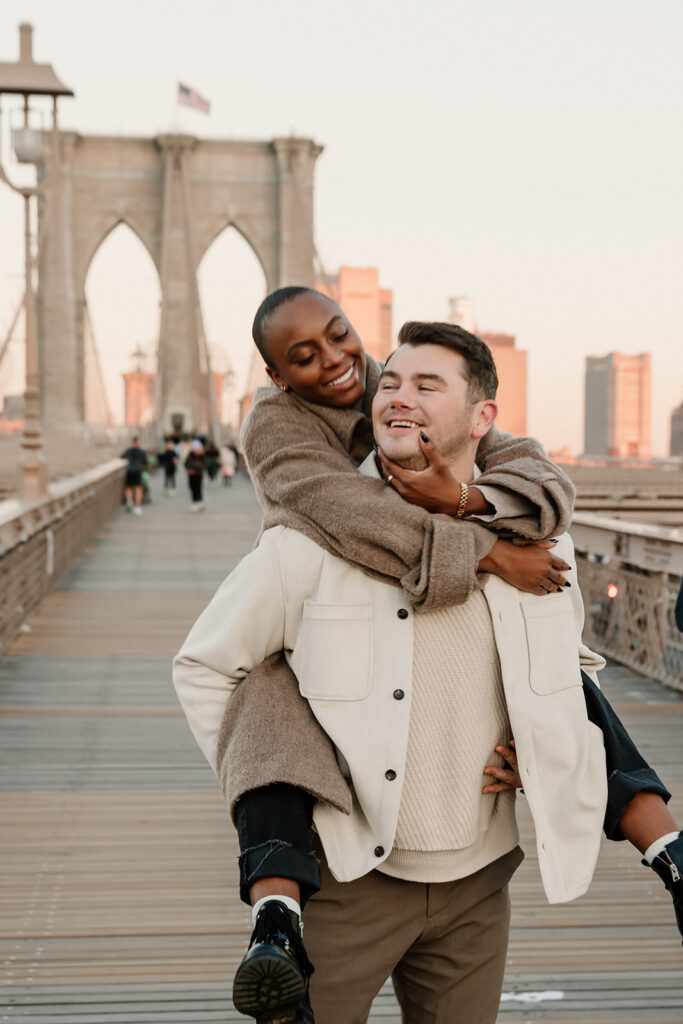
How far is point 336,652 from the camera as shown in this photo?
1.82 m

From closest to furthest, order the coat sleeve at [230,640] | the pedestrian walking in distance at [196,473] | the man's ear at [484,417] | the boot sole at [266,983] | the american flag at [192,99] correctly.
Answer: the boot sole at [266,983]
the coat sleeve at [230,640]
the man's ear at [484,417]
the pedestrian walking in distance at [196,473]
the american flag at [192,99]

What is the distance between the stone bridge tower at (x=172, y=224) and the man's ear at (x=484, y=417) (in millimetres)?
60214

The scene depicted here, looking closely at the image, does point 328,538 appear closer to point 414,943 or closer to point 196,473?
point 414,943

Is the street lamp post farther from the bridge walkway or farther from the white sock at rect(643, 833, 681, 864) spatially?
the white sock at rect(643, 833, 681, 864)

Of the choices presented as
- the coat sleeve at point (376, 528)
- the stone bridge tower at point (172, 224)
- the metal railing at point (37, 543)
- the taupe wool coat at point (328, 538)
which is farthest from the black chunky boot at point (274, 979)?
the stone bridge tower at point (172, 224)

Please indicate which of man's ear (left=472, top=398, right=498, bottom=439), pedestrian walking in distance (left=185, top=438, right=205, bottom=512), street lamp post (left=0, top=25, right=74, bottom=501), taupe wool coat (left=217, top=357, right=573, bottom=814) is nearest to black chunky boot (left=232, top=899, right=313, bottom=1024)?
taupe wool coat (left=217, top=357, right=573, bottom=814)

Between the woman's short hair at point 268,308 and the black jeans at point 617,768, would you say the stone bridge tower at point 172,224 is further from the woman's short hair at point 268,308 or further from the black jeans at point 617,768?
the black jeans at point 617,768

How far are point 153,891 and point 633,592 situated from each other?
15.8 ft

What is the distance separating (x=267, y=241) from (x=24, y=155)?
5135 centimetres

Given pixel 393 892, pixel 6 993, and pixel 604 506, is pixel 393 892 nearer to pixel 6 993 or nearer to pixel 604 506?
pixel 6 993

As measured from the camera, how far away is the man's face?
6.17ft

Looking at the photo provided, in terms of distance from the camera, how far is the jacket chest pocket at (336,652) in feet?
5.96

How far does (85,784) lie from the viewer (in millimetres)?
5152

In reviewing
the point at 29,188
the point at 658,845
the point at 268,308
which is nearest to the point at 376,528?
the point at 268,308
